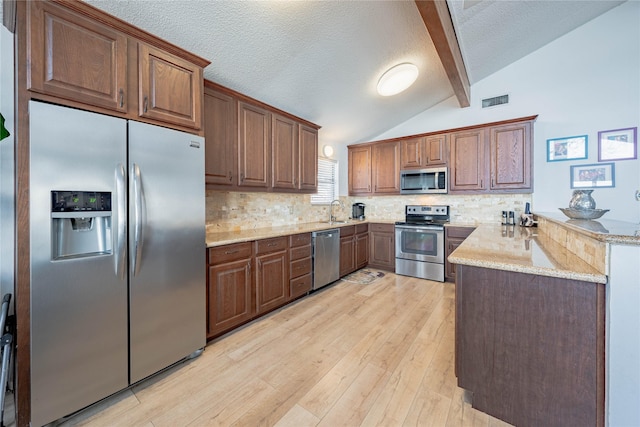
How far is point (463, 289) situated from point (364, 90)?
2.84 m

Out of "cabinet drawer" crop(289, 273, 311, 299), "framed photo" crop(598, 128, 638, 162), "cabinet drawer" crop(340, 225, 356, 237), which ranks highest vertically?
"framed photo" crop(598, 128, 638, 162)

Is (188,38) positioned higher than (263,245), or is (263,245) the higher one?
(188,38)

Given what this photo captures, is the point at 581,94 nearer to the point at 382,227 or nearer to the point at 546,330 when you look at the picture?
the point at 382,227

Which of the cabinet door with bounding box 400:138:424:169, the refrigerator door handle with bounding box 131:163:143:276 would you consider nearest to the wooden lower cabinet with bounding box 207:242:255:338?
the refrigerator door handle with bounding box 131:163:143:276

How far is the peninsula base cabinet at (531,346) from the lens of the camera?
46.9 inches

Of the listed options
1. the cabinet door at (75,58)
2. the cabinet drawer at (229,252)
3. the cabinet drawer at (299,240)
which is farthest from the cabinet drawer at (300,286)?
the cabinet door at (75,58)

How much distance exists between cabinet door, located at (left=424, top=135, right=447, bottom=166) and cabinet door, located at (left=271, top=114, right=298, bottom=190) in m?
2.26

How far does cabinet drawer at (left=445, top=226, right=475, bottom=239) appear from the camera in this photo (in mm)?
3641

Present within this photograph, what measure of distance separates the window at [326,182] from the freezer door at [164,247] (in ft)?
8.50

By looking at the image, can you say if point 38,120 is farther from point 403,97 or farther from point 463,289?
point 403,97

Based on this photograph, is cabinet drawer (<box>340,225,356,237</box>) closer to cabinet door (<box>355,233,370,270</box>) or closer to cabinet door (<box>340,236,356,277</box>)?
cabinet door (<box>340,236,356,277</box>)

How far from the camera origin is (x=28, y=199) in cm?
127

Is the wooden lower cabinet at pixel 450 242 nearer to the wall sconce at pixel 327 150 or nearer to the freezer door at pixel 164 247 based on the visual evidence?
the wall sconce at pixel 327 150

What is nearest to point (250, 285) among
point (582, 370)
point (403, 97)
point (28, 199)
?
Answer: point (28, 199)
